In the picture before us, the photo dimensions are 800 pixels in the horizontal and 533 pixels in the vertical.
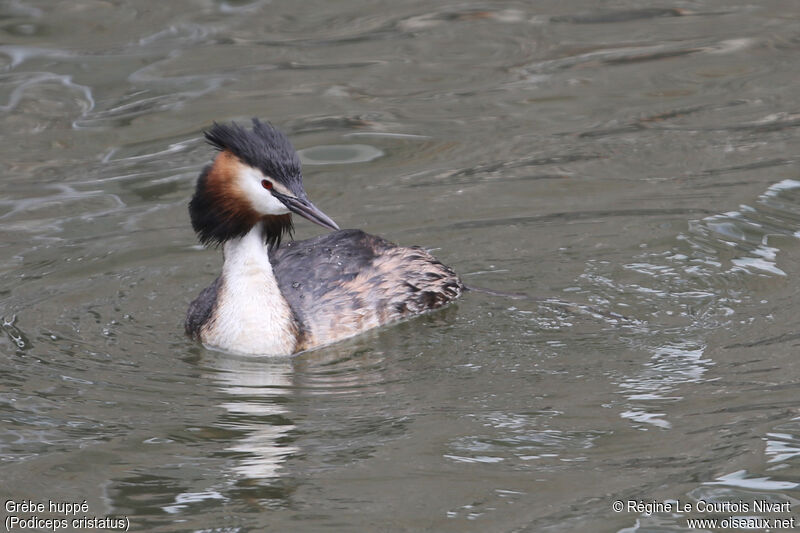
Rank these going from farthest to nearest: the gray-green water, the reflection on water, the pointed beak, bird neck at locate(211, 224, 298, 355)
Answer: bird neck at locate(211, 224, 298, 355) → the pointed beak → the reflection on water → the gray-green water

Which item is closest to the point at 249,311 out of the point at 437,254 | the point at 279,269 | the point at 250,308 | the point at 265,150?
the point at 250,308

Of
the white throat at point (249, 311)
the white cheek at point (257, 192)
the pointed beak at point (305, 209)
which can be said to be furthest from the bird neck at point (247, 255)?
the pointed beak at point (305, 209)

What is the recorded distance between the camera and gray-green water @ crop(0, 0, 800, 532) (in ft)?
18.7

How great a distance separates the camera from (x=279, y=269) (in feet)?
26.2

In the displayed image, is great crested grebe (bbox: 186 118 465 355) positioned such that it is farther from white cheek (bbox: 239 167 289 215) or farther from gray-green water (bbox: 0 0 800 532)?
gray-green water (bbox: 0 0 800 532)

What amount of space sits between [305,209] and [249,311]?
708 mm

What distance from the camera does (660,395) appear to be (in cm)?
634

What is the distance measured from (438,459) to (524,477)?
0.41 metres

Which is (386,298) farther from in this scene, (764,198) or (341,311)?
(764,198)

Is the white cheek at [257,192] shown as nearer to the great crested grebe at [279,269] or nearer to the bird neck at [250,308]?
the great crested grebe at [279,269]

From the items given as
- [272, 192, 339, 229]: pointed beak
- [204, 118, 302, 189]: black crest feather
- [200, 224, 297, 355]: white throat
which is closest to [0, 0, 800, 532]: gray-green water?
[200, 224, 297, 355]: white throat

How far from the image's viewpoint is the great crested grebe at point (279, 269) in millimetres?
7148

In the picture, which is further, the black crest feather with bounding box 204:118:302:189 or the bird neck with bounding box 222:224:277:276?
the bird neck with bounding box 222:224:277:276

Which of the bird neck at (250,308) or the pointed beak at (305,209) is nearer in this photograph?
the pointed beak at (305,209)
